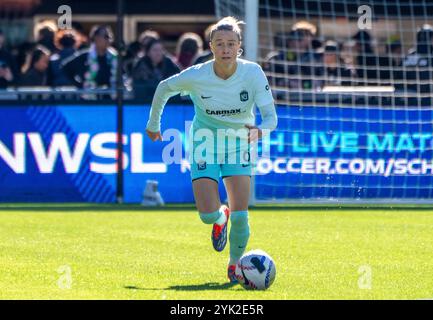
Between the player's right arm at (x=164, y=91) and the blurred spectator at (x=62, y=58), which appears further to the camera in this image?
the blurred spectator at (x=62, y=58)

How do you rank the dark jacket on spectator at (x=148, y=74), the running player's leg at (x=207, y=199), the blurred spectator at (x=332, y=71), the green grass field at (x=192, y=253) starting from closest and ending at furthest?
the green grass field at (x=192, y=253), the running player's leg at (x=207, y=199), the dark jacket on spectator at (x=148, y=74), the blurred spectator at (x=332, y=71)

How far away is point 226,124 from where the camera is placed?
35.7 feet

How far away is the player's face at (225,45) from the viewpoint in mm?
10477

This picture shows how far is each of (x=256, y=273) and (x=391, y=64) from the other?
10278 millimetres

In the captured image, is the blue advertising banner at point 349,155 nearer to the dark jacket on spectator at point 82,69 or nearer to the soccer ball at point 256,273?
the dark jacket on spectator at point 82,69

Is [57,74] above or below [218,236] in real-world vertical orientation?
above

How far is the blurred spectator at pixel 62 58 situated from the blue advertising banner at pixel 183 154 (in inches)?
37.7

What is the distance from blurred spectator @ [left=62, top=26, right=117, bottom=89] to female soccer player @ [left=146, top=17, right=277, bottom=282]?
26.6 feet

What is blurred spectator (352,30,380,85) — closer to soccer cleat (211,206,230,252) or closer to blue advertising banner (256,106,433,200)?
blue advertising banner (256,106,433,200)

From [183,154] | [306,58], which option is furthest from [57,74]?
[306,58]

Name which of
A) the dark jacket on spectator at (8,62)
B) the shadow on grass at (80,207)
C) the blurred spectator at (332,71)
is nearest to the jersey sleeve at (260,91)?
the shadow on grass at (80,207)

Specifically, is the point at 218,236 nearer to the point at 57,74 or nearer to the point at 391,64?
the point at 57,74

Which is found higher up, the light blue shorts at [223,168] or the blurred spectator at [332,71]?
the blurred spectator at [332,71]
